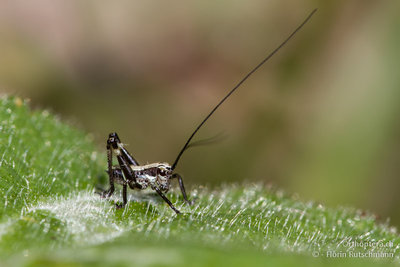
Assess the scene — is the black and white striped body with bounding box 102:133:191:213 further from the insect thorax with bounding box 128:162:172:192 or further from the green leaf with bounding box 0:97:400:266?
the green leaf with bounding box 0:97:400:266

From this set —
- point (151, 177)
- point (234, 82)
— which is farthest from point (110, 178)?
point (234, 82)

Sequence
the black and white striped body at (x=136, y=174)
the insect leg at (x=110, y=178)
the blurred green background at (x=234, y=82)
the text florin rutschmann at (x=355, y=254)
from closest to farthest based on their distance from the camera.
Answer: the text florin rutschmann at (x=355, y=254), the insect leg at (x=110, y=178), the black and white striped body at (x=136, y=174), the blurred green background at (x=234, y=82)

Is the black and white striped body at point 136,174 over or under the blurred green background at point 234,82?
under

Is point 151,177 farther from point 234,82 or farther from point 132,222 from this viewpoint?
point 234,82

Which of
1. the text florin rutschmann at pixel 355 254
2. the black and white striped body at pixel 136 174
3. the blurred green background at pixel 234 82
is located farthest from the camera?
the blurred green background at pixel 234 82

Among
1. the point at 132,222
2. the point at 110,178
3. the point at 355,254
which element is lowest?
the point at 355,254

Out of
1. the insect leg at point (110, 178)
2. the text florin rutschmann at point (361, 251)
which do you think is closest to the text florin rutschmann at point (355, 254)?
the text florin rutschmann at point (361, 251)

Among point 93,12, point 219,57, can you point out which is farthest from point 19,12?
point 219,57

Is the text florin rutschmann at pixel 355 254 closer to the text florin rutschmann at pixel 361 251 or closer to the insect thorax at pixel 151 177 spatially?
the text florin rutschmann at pixel 361 251
